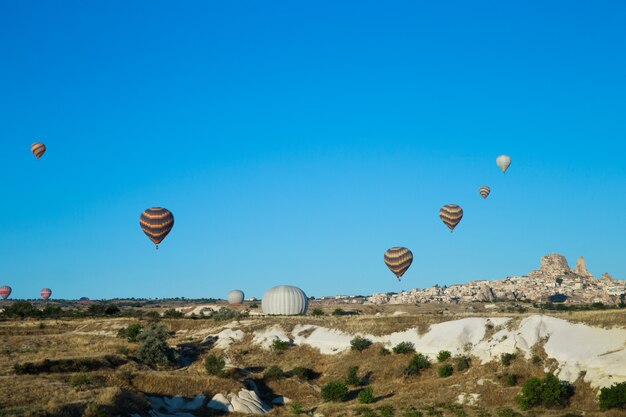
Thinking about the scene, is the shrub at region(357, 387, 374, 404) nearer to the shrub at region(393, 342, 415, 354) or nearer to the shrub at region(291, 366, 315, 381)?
the shrub at region(291, 366, 315, 381)

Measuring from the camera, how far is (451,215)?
372ft

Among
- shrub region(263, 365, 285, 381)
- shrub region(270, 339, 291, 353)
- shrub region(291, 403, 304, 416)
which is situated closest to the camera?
shrub region(291, 403, 304, 416)

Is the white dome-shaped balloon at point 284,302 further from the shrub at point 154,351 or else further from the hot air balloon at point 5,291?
the hot air balloon at point 5,291

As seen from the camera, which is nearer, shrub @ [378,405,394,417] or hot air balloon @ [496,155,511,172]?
shrub @ [378,405,394,417]

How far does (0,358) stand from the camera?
63.3 m

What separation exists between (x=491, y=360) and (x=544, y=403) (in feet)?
37.0

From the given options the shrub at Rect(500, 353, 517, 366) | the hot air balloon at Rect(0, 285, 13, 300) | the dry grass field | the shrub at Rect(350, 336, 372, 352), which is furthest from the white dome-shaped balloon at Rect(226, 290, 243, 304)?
the shrub at Rect(500, 353, 517, 366)

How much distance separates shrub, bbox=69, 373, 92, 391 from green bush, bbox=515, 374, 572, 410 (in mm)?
31886

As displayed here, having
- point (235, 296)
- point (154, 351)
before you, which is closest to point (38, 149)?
point (154, 351)

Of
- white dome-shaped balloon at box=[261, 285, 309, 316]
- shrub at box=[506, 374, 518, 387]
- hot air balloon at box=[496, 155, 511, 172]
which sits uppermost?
hot air balloon at box=[496, 155, 511, 172]

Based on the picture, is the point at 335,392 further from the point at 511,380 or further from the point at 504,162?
the point at 504,162

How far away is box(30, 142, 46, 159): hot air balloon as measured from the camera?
109062 mm

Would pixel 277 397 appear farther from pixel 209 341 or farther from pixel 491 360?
pixel 209 341

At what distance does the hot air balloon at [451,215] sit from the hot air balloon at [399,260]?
8764 mm
